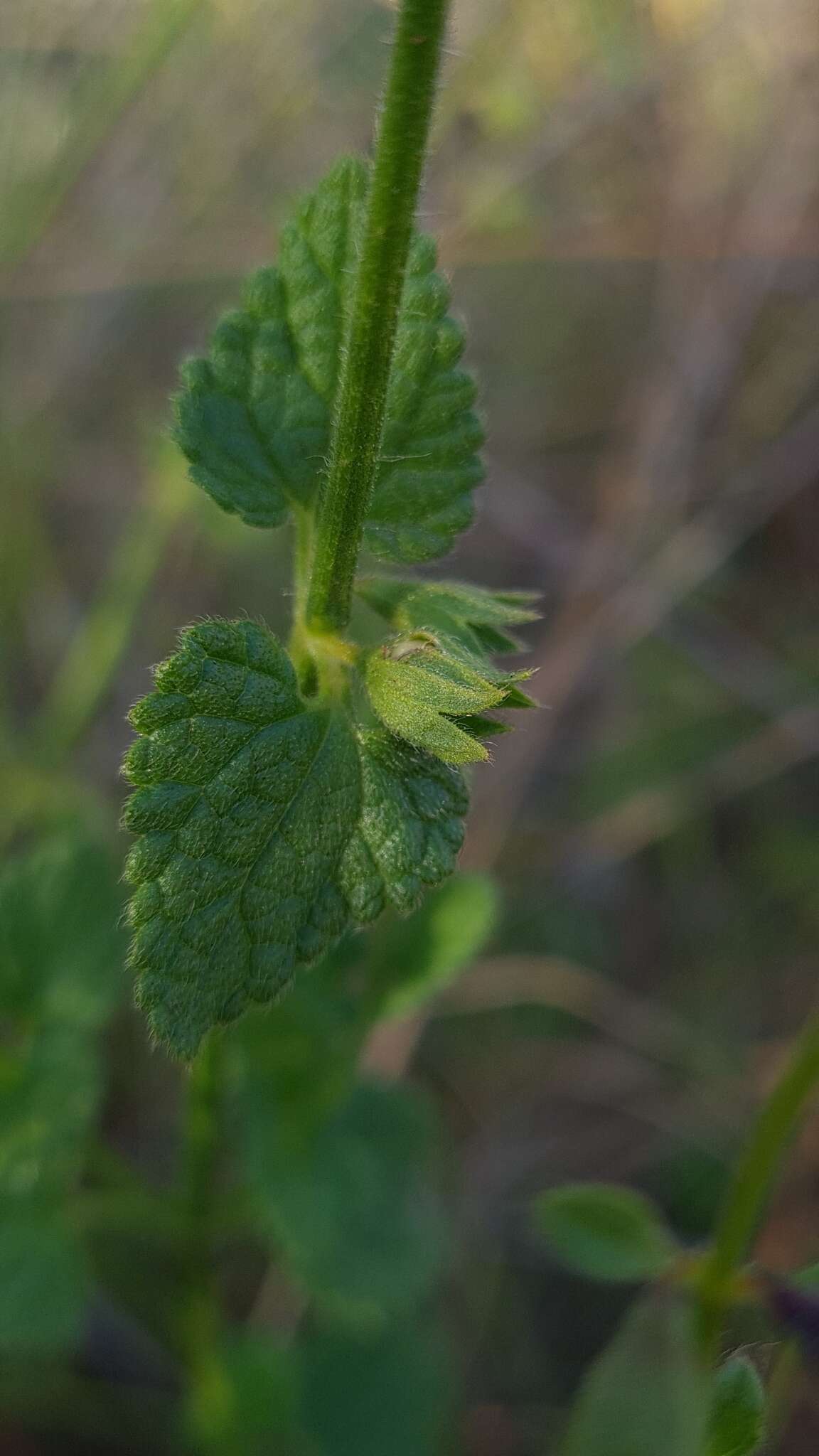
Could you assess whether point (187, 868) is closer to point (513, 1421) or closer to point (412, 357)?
point (412, 357)

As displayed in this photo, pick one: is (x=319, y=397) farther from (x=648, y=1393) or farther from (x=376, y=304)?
Answer: (x=648, y=1393)

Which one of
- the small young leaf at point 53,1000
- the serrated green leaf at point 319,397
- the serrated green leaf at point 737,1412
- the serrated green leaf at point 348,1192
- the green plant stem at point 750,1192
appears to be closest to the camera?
the serrated green leaf at point 737,1412

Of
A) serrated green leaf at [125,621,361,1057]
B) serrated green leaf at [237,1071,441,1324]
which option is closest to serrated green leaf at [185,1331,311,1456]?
serrated green leaf at [237,1071,441,1324]

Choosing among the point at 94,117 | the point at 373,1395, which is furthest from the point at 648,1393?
the point at 94,117

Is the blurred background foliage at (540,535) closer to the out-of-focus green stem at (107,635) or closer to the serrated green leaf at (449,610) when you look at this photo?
the out-of-focus green stem at (107,635)

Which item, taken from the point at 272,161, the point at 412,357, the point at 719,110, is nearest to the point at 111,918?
the point at 412,357

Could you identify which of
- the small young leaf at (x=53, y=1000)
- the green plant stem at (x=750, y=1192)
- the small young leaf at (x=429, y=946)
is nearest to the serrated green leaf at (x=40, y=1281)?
the small young leaf at (x=53, y=1000)
